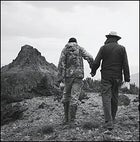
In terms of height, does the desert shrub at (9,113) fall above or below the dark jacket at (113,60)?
below

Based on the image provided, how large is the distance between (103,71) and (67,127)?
181cm

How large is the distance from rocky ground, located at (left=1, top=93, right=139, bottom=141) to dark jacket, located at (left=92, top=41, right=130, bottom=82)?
1406 mm

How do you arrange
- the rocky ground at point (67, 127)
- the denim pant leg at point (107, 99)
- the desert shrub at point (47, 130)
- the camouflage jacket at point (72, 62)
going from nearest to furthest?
1. the rocky ground at point (67, 127)
2. the denim pant leg at point (107, 99)
3. the desert shrub at point (47, 130)
4. the camouflage jacket at point (72, 62)

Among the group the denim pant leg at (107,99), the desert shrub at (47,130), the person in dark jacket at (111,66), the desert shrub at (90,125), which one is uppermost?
the person in dark jacket at (111,66)

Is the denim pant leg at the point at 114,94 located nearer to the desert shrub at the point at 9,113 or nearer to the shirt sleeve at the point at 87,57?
the shirt sleeve at the point at 87,57

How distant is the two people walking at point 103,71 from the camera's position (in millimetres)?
10555

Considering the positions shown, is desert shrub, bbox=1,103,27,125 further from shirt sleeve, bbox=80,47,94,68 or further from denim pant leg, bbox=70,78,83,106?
shirt sleeve, bbox=80,47,94,68

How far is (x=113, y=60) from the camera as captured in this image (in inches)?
419

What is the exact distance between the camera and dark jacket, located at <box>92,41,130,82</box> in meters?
10.6

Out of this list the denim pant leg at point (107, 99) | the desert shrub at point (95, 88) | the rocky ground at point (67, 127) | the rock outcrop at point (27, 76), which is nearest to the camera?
the rocky ground at point (67, 127)

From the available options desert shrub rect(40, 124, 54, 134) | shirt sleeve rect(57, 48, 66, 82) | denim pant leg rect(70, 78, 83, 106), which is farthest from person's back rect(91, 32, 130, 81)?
desert shrub rect(40, 124, 54, 134)

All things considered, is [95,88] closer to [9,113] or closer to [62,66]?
[9,113]

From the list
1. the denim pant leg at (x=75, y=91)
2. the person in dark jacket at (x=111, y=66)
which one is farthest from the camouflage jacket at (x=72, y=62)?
the person in dark jacket at (x=111, y=66)

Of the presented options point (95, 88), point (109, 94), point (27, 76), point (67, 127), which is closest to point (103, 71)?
point (109, 94)
